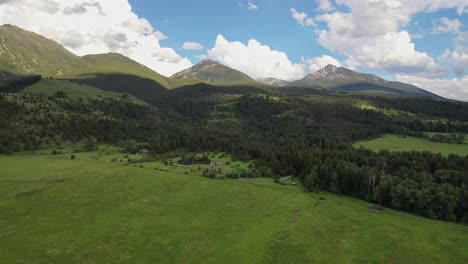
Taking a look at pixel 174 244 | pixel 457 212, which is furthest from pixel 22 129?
pixel 457 212

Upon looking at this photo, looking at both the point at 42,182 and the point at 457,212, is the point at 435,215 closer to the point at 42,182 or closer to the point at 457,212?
the point at 457,212

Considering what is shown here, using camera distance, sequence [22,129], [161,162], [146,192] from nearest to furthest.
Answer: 1. [146,192]
2. [161,162]
3. [22,129]

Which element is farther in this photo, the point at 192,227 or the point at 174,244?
the point at 192,227

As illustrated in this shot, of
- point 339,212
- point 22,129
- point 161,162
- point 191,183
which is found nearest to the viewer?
point 339,212

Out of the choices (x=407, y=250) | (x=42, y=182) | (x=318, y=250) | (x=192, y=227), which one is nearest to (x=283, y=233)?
(x=318, y=250)

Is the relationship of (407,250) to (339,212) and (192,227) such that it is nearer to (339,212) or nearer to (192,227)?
(339,212)

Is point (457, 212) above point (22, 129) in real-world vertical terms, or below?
below
